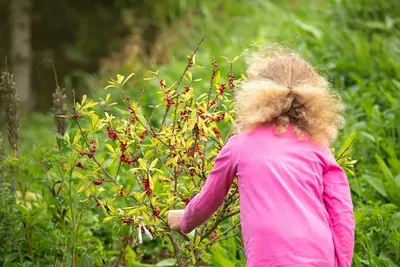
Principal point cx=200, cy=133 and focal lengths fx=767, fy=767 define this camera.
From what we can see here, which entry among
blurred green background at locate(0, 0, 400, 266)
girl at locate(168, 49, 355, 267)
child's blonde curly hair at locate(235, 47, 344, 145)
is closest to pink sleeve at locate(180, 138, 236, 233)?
girl at locate(168, 49, 355, 267)

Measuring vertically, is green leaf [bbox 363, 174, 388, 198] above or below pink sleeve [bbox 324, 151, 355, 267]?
below

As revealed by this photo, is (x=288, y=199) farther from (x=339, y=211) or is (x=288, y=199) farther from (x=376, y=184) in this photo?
(x=376, y=184)

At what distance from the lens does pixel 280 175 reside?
279 cm

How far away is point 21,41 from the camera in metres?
15.3

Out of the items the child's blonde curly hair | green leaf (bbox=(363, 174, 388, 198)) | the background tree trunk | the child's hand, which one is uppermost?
the child's blonde curly hair

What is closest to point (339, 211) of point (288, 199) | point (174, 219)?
point (288, 199)

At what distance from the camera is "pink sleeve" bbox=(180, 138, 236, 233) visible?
2.89 meters

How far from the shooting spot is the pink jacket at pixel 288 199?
274 cm

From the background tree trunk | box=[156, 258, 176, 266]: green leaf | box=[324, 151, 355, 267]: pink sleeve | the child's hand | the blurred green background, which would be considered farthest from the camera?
the background tree trunk

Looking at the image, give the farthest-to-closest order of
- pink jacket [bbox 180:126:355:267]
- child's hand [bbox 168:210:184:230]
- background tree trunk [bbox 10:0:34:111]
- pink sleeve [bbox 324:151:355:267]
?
background tree trunk [bbox 10:0:34:111] → child's hand [bbox 168:210:184:230] → pink sleeve [bbox 324:151:355:267] → pink jacket [bbox 180:126:355:267]

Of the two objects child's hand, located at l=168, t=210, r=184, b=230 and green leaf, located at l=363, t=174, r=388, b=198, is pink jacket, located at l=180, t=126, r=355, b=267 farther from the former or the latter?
green leaf, located at l=363, t=174, r=388, b=198

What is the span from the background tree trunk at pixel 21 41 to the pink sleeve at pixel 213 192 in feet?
40.8

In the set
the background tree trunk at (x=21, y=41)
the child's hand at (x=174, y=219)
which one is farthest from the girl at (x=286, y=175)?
the background tree trunk at (x=21, y=41)

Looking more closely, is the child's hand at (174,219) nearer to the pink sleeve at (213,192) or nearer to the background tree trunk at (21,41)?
the pink sleeve at (213,192)
